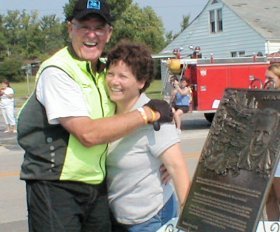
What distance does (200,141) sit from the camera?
544 inches

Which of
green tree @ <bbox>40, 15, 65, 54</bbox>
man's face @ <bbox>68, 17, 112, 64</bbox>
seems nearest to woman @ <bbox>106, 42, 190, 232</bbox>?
man's face @ <bbox>68, 17, 112, 64</bbox>

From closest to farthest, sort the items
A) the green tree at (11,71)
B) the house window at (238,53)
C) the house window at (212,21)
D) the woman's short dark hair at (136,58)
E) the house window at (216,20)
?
the woman's short dark hair at (136,58), the house window at (238,53), the house window at (216,20), the house window at (212,21), the green tree at (11,71)

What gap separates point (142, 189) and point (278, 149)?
33.6 inches

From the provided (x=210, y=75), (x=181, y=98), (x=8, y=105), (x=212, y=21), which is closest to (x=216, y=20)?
(x=212, y=21)

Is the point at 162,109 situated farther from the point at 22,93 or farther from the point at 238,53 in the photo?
the point at 22,93

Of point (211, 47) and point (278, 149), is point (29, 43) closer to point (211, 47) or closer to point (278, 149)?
point (211, 47)

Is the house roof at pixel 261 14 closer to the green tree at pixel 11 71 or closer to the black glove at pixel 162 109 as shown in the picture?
the black glove at pixel 162 109

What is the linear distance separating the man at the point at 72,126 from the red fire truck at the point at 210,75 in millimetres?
13167

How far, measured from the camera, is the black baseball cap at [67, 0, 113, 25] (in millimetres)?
2762

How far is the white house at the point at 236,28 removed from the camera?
105 feet

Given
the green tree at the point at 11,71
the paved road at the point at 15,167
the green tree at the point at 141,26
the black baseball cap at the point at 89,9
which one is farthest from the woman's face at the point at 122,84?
the green tree at the point at 11,71

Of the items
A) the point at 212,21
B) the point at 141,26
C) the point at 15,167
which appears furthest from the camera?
the point at 141,26

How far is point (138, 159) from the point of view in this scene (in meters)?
2.91

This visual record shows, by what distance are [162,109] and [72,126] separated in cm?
47
